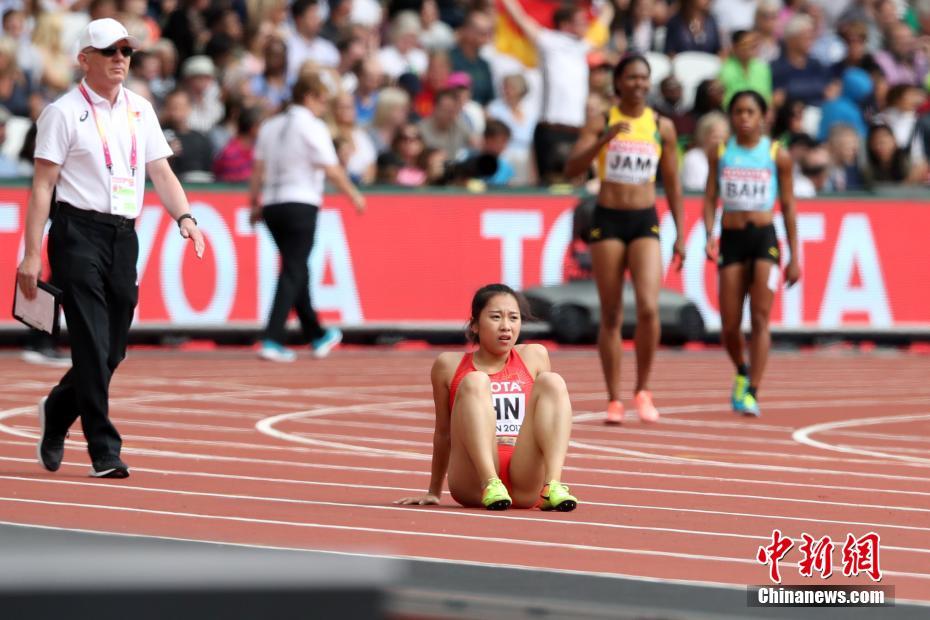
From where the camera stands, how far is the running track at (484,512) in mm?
6059

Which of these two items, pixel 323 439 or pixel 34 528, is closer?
pixel 34 528

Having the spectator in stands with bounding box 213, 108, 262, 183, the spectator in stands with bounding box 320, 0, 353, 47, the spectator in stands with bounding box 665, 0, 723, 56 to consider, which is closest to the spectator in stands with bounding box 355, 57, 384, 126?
the spectator in stands with bounding box 320, 0, 353, 47

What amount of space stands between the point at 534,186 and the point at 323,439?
787 cm

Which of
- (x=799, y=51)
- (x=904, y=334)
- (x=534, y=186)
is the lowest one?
(x=904, y=334)

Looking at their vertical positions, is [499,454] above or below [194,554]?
below

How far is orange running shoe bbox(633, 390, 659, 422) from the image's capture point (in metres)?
11.2

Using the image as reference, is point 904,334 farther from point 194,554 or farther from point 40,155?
point 194,554

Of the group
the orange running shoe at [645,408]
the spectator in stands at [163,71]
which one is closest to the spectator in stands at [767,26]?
the spectator in stands at [163,71]

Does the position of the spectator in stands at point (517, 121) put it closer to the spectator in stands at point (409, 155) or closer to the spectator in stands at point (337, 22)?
the spectator in stands at point (409, 155)

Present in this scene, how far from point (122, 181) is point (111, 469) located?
1.22 metres

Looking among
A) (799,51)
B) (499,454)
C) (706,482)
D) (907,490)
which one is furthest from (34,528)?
(799,51)

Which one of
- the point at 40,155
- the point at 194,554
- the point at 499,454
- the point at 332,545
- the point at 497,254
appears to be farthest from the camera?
the point at 497,254

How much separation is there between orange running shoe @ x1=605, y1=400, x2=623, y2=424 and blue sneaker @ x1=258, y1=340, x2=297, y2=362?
4984 millimetres

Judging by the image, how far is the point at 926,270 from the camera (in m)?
17.9
